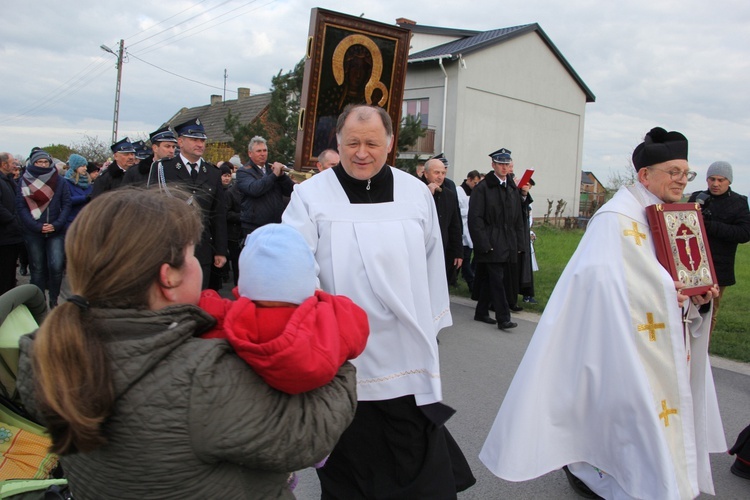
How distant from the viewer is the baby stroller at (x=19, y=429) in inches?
95.2

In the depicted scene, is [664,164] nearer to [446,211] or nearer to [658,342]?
[658,342]

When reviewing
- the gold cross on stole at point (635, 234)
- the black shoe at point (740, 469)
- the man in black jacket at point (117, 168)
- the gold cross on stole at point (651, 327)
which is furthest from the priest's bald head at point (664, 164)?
the man in black jacket at point (117, 168)

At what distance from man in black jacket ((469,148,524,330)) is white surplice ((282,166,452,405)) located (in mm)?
4607

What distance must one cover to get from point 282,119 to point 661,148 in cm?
1505

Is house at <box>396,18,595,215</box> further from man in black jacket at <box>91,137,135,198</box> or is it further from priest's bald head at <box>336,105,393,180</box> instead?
priest's bald head at <box>336,105,393,180</box>

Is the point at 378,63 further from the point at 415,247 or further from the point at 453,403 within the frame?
the point at 415,247

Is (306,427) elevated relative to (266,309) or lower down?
lower down

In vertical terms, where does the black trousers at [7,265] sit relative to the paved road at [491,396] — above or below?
above

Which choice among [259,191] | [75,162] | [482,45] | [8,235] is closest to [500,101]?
[482,45]

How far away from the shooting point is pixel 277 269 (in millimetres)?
1567

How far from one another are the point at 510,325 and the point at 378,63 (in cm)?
345

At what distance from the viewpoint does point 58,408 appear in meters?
1.24

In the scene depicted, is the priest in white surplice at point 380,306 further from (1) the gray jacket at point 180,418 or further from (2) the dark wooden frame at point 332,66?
(2) the dark wooden frame at point 332,66

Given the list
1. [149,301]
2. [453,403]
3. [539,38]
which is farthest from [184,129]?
[539,38]
